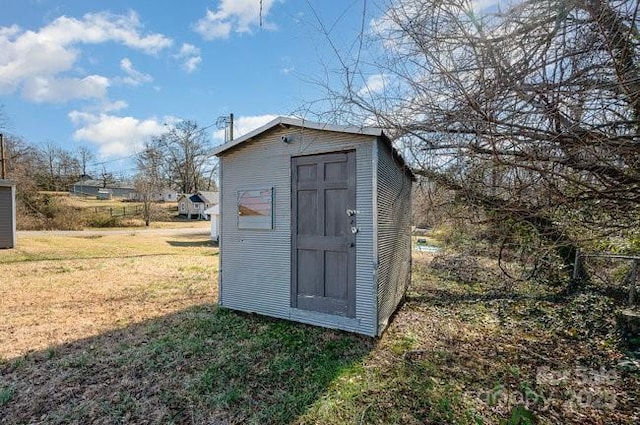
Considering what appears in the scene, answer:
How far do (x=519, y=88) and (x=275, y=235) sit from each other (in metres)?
2.94

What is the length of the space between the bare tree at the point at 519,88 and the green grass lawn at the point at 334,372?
1.43 m

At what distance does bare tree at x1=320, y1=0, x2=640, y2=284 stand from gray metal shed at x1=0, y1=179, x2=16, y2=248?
13.3 metres

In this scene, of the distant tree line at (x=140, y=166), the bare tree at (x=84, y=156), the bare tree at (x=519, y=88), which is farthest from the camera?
the bare tree at (x=84, y=156)

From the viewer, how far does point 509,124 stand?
166 centimetres

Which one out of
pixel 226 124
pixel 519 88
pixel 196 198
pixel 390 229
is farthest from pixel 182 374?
pixel 196 198

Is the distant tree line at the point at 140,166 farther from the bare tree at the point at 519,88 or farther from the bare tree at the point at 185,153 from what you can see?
the bare tree at the point at 519,88

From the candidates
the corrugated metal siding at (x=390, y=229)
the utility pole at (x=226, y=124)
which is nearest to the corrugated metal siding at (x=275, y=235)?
the corrugated metal siding at (x=390, y=229)

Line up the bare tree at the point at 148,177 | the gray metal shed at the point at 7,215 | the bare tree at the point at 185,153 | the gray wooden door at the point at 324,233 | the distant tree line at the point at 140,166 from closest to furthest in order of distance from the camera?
the gray wooden door at the point at 324,233 → the gray metal shed at the point at 7,215 → the distant tree line at the point at 140,166 → the bare tree at the point at 148,177 → the bare tree at the point at 185,153

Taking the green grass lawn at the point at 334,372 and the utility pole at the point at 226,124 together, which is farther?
the utility pole at the point at 226,124

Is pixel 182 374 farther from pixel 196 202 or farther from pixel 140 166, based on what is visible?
pixel 196 202

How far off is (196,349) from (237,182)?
6.62 ft

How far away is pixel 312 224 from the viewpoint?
147 inches

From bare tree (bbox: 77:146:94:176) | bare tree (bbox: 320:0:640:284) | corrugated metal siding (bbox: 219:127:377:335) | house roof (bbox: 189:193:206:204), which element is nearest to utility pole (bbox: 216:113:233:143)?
corrugated metal siding (bbox: 219:127:377:335)

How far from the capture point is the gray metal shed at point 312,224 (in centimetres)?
343
